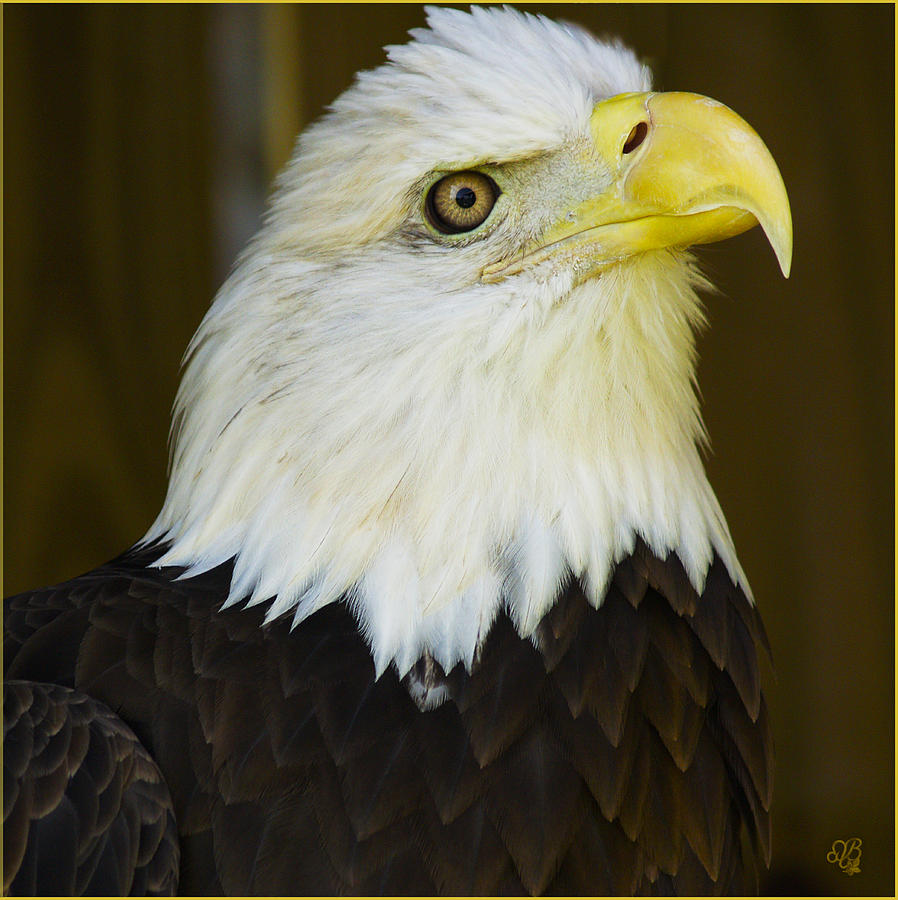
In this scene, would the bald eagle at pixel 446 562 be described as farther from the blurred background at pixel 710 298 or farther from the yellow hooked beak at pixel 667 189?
the blurred background at pixel 710 298

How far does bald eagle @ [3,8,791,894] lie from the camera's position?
1.33 meters

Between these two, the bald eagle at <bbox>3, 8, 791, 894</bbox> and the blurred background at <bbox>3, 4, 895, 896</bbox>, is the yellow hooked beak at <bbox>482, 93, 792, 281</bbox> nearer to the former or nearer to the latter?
the bald eagle at <bbox>3, 8, 791, 894</bbox>

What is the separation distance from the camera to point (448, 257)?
5.09 ft

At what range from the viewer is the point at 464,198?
5.03ft

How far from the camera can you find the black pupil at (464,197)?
5.03 feet
